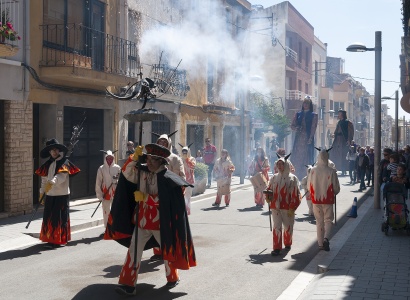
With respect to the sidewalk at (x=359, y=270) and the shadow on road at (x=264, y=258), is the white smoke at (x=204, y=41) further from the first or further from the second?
the shadow on road at (x=264, y=258)

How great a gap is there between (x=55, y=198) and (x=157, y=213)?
3724 millimetres

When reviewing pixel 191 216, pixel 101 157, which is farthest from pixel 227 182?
pixel 101 157

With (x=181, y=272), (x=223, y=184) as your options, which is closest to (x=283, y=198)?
(x=181, y=272)

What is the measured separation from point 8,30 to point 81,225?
4352mm

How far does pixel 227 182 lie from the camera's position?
54.7ft

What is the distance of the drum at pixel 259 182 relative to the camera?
16.4m

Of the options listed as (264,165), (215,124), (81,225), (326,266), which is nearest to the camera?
(326,266)

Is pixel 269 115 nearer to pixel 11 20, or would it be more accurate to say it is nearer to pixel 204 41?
pixel 204 41

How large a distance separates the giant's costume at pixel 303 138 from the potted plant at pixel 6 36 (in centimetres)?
622

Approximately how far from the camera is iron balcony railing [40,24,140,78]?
52.0ft

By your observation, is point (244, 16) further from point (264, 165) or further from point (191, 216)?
point (191, 216)

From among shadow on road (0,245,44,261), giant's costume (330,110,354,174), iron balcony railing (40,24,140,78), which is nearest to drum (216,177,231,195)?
iron balcony railing (40,24,140,78)

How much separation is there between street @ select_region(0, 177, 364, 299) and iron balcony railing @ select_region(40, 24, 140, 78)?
5522 mm

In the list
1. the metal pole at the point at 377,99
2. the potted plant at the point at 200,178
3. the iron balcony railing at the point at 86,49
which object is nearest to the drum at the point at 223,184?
the potted plant at the point at 200,178
